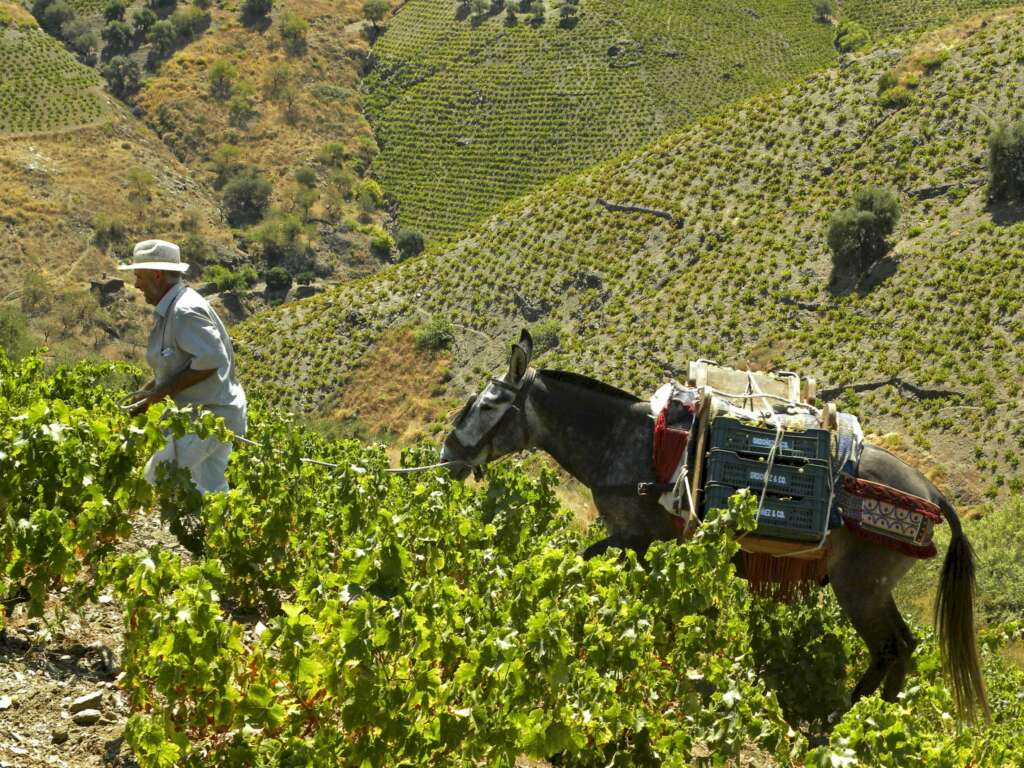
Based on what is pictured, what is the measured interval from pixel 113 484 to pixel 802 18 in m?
114

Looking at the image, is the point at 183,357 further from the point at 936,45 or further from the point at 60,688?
the point at 936,45

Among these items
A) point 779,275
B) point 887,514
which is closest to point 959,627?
point 887,514

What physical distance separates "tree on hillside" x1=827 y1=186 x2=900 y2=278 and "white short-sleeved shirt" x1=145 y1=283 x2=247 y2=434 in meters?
42.6

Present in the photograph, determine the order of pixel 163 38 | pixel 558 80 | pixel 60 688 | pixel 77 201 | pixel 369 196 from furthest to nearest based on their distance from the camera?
pixel 163 38
pixel 558 80
pixel 369 196
pixel 77 201
pixel 60 688

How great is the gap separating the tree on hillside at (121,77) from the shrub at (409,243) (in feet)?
116

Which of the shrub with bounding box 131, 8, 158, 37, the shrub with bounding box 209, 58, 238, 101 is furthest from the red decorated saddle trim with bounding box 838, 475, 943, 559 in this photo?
the shrub with bounding box 131, 8, 158, 37

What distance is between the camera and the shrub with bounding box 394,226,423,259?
3489 inches

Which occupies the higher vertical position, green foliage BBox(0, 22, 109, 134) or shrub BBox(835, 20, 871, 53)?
shrub BBox(835, 20, 871, 53)

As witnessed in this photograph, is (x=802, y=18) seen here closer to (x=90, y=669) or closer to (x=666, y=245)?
(x=666, y=245)

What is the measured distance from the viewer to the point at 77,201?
8294 cm

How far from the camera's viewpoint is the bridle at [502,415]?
809 centimetres

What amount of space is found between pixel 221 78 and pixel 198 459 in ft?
356

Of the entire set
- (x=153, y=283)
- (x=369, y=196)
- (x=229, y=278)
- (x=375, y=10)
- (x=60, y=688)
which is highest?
(x=153, y=283)

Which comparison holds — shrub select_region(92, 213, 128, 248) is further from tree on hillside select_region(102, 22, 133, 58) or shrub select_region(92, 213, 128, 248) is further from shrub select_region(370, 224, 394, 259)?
tree on hillside select_region(102, 22, 133, 58)
